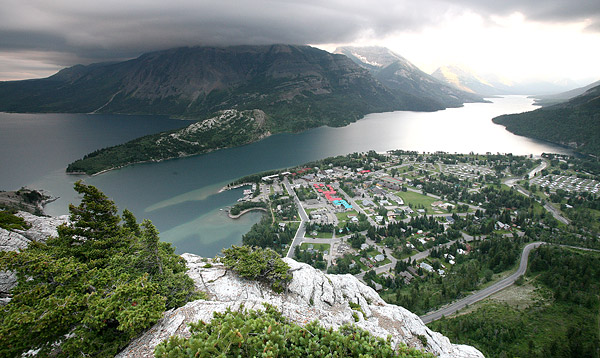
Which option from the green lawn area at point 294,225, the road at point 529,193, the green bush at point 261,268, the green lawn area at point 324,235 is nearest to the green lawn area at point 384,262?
the green lawn area at point 324,235

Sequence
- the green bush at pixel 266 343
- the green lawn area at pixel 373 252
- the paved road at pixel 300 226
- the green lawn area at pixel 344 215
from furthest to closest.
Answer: the green lawn area at pixel 344 215, the paved road at pixel 300 226, the green lawn area at pixel 373 252, the green bush at pixel 266 343

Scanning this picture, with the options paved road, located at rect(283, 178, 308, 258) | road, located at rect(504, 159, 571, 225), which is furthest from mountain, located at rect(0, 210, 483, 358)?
road, located at rect(504, 159, 571, 225)

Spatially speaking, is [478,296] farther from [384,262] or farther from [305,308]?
[305,308]

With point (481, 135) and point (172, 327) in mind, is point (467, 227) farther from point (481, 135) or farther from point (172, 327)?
point (481, 135)

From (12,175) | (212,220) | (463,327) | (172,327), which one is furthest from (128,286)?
(12,175)

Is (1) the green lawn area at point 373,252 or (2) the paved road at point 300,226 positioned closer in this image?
(1) the green lawn area at point 373,252

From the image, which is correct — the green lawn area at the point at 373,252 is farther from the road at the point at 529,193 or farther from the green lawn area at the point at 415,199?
the road at the point at 529,193

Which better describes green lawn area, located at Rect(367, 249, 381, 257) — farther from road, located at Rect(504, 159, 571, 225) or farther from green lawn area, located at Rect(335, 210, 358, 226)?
road, located at Rect(504, 159, 571, 225)
